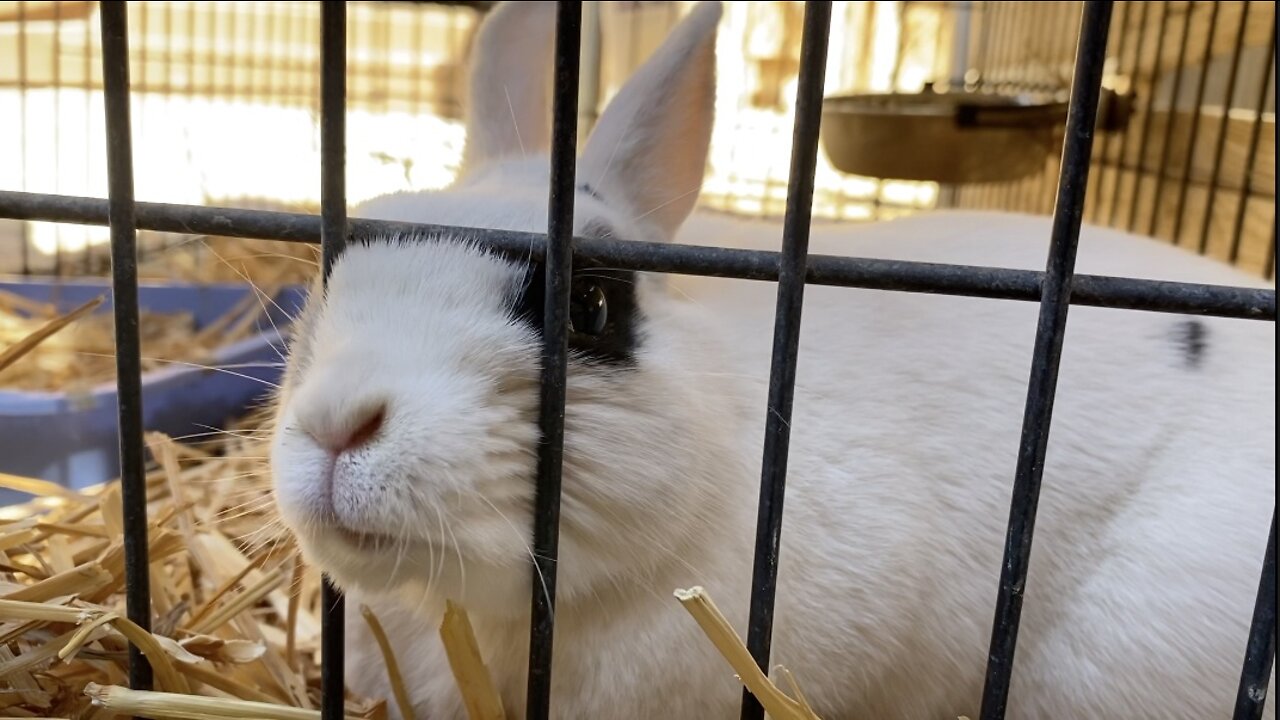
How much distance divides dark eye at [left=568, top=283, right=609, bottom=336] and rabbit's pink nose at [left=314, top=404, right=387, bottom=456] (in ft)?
0.75

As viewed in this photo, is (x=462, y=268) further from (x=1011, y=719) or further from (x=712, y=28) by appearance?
(x=1011, y=719)

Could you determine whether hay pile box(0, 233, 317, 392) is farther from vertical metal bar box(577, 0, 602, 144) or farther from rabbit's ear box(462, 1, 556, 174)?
vertical metal bar box(577, 0, 602, 144)

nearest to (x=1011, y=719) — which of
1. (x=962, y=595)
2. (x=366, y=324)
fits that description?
(x=962, y=595)

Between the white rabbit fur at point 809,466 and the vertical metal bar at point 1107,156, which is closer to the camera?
the white rabbit fur at point 809,466

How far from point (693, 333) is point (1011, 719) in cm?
67

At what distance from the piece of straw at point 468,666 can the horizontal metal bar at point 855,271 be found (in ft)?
1.18

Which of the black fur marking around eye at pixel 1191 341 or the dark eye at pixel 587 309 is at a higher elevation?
the dark eye at pixel 587 309

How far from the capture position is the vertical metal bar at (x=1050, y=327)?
817 mm

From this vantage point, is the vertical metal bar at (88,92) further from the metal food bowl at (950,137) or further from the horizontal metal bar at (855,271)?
the horizontal metal bar at (855,271)

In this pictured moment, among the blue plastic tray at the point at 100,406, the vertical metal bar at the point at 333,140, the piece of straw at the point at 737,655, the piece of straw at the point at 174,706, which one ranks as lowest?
the blue plastic tray at the point at 100,406

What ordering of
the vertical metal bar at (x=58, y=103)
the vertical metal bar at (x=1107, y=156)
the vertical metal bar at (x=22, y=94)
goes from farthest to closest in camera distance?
the vertical metal bar at (x=1107, y=156), the vertical metal bar at (x=58, y=103), the vertical metal bar at (x=22, y=94)

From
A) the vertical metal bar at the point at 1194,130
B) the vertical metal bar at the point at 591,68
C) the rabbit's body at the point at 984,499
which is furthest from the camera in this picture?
the vertical metal bar at the point at 591,68

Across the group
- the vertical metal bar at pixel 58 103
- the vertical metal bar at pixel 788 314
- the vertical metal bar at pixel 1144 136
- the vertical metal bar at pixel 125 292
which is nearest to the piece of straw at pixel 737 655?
the vertical metal bar at pixel 788 314

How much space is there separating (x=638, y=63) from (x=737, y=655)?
2852 mm
